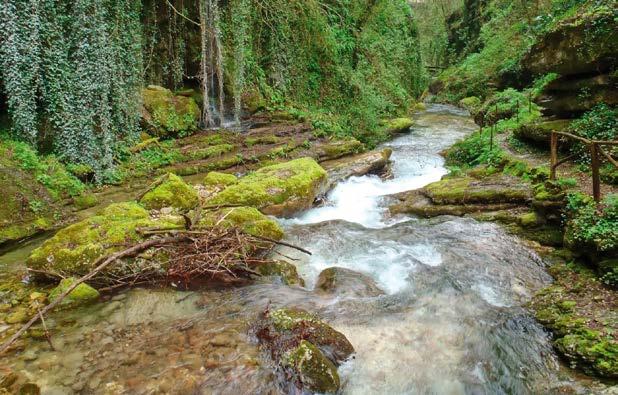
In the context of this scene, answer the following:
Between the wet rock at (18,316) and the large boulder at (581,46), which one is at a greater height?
the large boulder at (581,46)

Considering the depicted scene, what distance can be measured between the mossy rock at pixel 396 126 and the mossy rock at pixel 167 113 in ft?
26.5

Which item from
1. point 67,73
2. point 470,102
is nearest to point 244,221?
point 67,73

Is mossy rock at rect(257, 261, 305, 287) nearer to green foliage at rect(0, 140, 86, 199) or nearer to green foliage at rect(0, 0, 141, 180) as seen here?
green foliage at rect(0, 140, 86, 199)

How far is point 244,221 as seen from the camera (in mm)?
6715

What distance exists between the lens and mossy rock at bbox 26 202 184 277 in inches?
215

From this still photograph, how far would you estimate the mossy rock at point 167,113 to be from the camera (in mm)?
11789

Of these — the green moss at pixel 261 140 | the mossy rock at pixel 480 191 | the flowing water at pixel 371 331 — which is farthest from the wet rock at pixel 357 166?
the flowing water at pixel 371 331

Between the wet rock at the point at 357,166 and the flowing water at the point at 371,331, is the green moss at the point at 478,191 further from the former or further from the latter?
the wet rock at the point at 357,166

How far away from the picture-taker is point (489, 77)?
24359 mm

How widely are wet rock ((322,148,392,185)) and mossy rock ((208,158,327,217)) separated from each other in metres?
1.18

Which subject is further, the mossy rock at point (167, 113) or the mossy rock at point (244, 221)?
the mossy rock at point (167, 113)

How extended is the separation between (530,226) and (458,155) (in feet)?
19.4

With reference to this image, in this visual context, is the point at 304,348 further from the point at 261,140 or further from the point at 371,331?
the point at 261,140

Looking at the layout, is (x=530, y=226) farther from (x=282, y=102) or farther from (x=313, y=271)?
(x=282, y=102)
